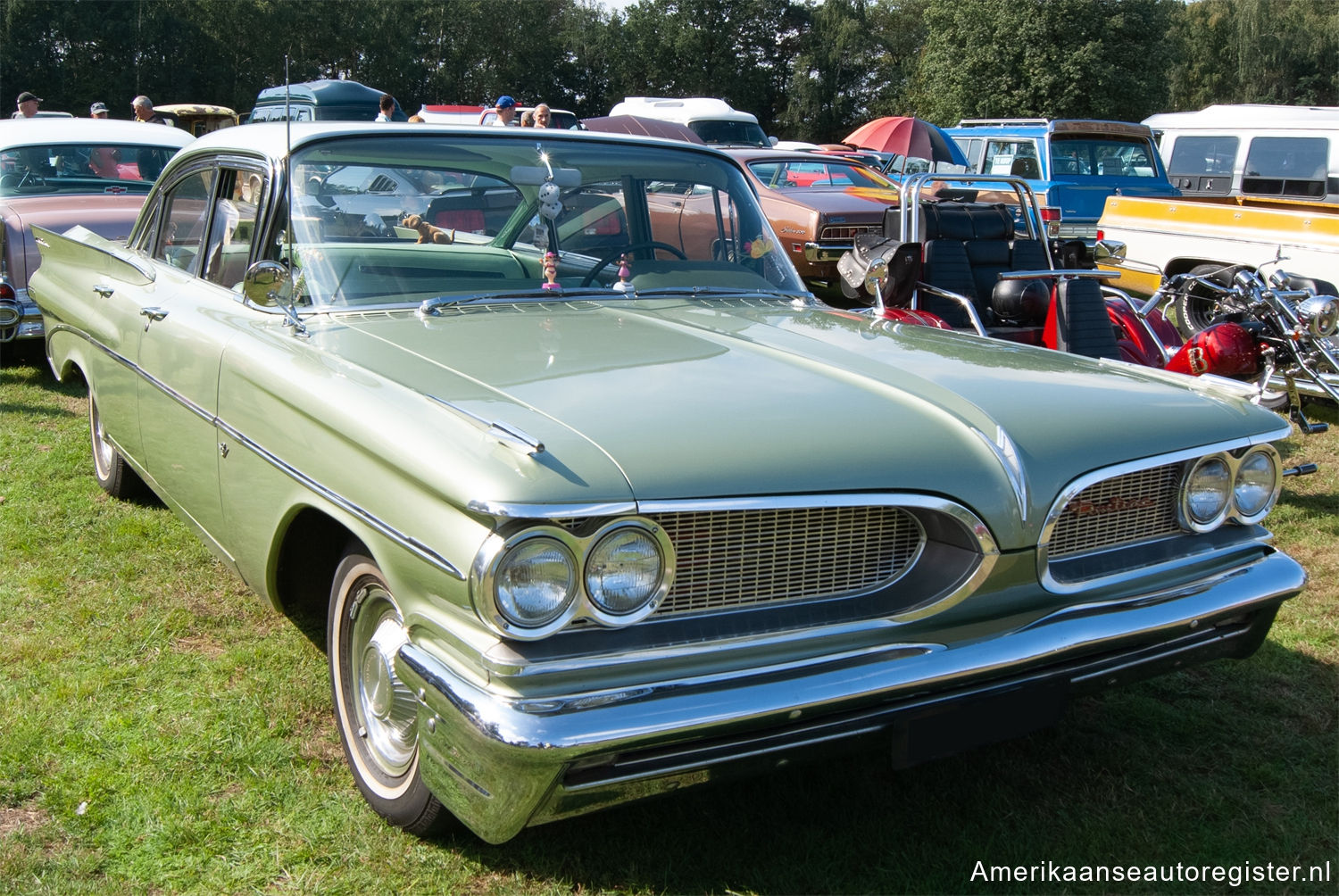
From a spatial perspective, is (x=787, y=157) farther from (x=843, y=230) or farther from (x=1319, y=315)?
(x=1319, y=315)

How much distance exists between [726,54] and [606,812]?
50307mm

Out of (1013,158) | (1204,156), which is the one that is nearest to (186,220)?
(1204,156)

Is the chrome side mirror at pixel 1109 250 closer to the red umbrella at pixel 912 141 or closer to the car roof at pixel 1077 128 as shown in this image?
the car roof at pixel 1077 128

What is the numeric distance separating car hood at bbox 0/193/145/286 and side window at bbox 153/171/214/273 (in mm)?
3042

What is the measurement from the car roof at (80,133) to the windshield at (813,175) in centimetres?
649

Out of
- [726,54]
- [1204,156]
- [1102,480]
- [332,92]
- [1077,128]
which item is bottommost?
[1102,480]

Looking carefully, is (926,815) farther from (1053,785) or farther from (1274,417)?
(1274,417)

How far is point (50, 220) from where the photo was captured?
7.04 metres

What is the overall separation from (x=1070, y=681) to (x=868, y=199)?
9.97m

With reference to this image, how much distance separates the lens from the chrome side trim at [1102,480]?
2.33m

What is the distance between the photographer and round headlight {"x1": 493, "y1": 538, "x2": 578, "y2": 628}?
1.95 m

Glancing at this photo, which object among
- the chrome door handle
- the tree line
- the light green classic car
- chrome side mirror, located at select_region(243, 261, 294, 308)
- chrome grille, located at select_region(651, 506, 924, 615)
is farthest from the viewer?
the tree line

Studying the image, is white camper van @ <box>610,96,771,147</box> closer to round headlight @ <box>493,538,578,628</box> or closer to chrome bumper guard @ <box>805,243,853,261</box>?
chrome bumper guard @ <box>805,243,853,261</box>

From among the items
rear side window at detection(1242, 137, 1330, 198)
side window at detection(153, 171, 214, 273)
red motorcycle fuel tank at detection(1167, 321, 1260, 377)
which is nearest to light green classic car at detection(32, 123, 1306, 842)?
side window at detection(153, 171, 214, 273)
